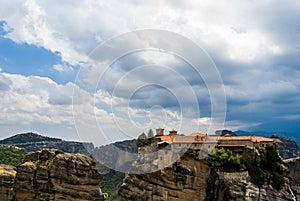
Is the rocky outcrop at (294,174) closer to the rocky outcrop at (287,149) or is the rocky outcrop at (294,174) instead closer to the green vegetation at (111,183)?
the green vegetation at (111,183)

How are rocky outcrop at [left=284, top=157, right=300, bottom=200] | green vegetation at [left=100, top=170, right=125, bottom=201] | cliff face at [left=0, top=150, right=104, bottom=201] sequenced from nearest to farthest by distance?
cliff face at [left=0, top=150, right=104, bottom=201] → rocky outcrop at [left=284, top=157, right=300, bottom=200] → green vegetation at [left=100, top=170, right=125, bottom=201]

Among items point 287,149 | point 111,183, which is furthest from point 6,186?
point 287,149

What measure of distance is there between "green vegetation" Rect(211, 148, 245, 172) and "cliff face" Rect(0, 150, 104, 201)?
45.9 ft

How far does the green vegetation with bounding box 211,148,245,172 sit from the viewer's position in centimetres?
3912

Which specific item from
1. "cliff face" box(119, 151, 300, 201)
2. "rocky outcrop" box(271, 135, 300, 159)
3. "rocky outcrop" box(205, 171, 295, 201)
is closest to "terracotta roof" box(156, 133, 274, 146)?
"cliff face" box(119, 151, 300, 201)

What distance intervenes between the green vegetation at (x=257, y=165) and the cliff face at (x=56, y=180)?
1459cm

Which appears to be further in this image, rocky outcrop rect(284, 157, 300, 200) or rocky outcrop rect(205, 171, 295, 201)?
rocky outcrop rect(284, 157, 300, 200)

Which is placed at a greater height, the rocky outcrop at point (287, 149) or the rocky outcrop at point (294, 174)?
the rocky outcrop at point (287, 149)

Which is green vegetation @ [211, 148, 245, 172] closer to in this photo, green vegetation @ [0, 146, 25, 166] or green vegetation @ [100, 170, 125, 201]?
green vegetation @ [100, 170, 125, 201]

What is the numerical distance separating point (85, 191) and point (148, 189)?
24.1 feet

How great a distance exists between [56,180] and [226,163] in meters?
18.3

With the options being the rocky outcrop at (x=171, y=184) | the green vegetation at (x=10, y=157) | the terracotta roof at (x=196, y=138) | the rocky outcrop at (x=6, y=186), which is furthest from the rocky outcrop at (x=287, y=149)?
the rocky outcrop at (x=6, y=186)

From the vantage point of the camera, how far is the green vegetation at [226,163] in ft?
128

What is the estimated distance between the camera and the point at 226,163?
39281 mm
